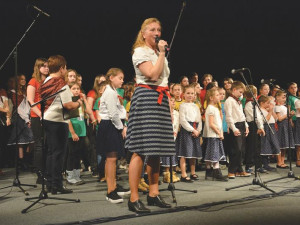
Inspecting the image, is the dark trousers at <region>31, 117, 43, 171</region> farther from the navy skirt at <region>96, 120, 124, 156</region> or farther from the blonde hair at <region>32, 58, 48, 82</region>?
the navy skirt at <region>96, 120, 124, 156</region>

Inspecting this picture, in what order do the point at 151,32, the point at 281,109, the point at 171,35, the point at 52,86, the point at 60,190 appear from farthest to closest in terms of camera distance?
the point at 171,35, the point at 281,109, the point at 60,190, the point at 52,86, the point at 151,32

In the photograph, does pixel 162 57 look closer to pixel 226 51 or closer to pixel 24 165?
pixel 24 165

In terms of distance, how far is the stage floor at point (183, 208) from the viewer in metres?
3.01

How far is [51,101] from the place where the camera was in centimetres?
408

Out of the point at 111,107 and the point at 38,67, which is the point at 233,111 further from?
the point at 38,67

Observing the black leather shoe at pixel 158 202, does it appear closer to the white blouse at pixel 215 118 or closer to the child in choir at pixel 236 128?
the white blouse at pixel 215 118

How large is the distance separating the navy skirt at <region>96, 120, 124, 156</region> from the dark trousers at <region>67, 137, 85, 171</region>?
1117mm

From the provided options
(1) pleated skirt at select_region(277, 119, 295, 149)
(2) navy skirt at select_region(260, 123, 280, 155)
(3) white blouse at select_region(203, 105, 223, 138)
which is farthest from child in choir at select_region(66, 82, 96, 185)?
(1) pleated skirt at select_region(277, 119, 295, 149)

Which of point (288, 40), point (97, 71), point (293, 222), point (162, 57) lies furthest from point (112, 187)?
point (288, 40)

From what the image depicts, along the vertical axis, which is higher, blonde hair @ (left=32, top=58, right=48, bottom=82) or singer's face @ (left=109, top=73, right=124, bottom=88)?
blonde hair @ (left=32, top=58, right=48, bottom=82)

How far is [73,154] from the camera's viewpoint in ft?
16.4

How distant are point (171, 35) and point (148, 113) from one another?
679 centimetres

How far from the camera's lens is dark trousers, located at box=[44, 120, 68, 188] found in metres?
4.07

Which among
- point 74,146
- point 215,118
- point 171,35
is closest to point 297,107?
point 215,118
